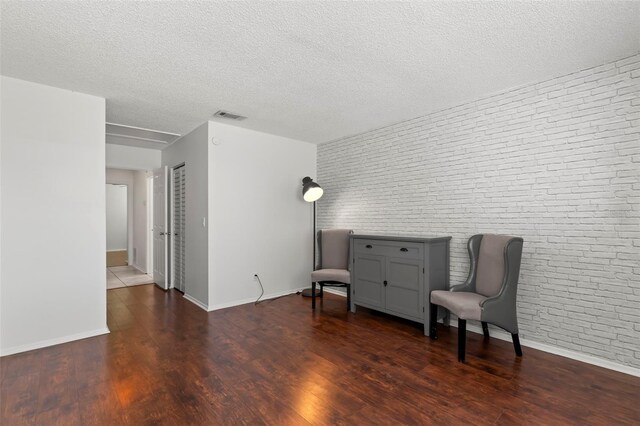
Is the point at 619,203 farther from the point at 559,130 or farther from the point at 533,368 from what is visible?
the point at 533,368

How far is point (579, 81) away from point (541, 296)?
1925 mm

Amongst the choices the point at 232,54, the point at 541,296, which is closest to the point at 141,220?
the point at 232,54

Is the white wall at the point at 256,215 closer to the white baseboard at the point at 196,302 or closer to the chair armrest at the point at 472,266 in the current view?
the white baseboard at the point at 196,302

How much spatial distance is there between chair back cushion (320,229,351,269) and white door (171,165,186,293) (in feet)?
7.26

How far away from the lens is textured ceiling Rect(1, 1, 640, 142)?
1942mm

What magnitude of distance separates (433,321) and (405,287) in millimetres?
439

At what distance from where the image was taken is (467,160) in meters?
3.45

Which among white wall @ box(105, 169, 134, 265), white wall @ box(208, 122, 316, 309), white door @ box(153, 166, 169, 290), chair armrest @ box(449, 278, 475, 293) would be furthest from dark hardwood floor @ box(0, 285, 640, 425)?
white wall @ box(105, 169, 134, 265)

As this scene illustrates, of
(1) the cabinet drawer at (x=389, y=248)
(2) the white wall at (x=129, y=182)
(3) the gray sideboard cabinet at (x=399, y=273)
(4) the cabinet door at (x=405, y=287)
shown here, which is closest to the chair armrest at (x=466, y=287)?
(3) the gray sideboard cabinet at (x=399, y=273)

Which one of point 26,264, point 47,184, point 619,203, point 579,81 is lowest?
point 26,264

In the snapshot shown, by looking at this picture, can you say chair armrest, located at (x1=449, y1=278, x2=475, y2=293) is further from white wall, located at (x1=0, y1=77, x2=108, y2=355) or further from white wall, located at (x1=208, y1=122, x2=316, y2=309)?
white wall, located at (x1=0, y1=77, x2=108, y2=355)

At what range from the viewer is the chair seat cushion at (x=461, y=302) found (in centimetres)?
269

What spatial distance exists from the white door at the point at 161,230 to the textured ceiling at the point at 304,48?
2.02 m

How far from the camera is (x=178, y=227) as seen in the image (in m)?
5.14
